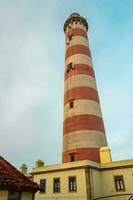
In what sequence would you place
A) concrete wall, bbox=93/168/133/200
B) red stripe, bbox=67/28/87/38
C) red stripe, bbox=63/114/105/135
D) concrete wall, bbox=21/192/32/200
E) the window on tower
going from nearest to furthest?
1. concrete wall, bbox=21/192/32/200
2. concrete wall, bbox=93/168/133/200
3. red stripe, bbox=63/114/105/135
4. the window on tower
5. red stripe, bbox=67/28/87/38

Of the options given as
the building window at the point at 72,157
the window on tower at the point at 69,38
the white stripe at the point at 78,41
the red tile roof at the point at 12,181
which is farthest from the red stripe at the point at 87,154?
the window on tower at the point at 69,38

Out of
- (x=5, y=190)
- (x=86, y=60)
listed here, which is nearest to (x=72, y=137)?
(x=86, y=60)

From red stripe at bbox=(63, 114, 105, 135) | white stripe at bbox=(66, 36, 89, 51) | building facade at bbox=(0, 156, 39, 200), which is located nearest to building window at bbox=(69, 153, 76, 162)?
red stripe at bbox=(63, 114, 105, 135)

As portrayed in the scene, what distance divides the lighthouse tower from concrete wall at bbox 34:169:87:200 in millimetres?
1869

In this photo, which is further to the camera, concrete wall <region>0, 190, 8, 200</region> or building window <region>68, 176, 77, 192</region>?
building window <region>68, 176, 77, 192</region>

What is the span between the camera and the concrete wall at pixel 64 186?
18281mm

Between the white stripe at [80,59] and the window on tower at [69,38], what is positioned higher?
the window on tower at [69,38]

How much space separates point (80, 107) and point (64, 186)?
28.4 ft

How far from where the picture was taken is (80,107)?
23734 millimetres

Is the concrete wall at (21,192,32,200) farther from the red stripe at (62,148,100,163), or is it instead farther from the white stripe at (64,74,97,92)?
the white stripe at (64,74,97,92)

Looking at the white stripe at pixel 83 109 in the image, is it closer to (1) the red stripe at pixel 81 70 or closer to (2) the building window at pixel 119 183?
(1) the red stripe at pixel 81 70

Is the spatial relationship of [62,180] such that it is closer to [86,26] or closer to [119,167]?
[119,167]

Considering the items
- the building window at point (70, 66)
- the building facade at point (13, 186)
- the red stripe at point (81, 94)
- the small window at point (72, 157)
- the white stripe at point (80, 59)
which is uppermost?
the white stripe at point (80, 59)

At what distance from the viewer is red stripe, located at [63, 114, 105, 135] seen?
883 inches
